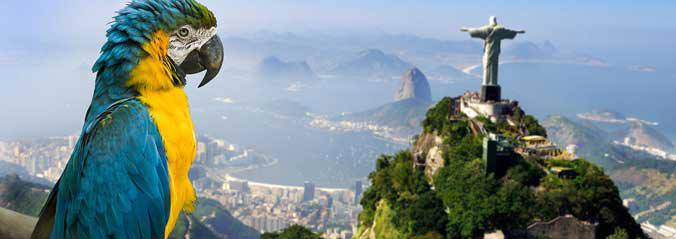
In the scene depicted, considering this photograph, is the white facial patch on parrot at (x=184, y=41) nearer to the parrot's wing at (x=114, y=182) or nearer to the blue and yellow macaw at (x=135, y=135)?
the blue and yellow macaw at (x=135, y=135)

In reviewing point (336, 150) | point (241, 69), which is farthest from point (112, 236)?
point (241, 69)

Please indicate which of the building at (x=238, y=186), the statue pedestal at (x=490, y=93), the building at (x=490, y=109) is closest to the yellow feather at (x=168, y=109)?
the building at (x=490, y=109)

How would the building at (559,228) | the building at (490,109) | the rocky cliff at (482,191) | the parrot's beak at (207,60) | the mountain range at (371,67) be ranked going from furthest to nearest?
the mountain range at (371,67) → the building at (490,109) → the rocky cliff at (482,191) → the building at (559,228) → the parrot's beak at (207,60)

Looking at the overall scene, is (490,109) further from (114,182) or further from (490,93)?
(114,182)

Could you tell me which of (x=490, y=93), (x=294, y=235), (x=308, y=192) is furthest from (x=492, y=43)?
(x=308, y=192)

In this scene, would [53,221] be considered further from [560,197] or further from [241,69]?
[241,69]

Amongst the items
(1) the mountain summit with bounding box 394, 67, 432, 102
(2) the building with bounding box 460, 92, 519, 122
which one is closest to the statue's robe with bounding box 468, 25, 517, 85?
(2) the building with bounding box 460, 92, 519, 122
